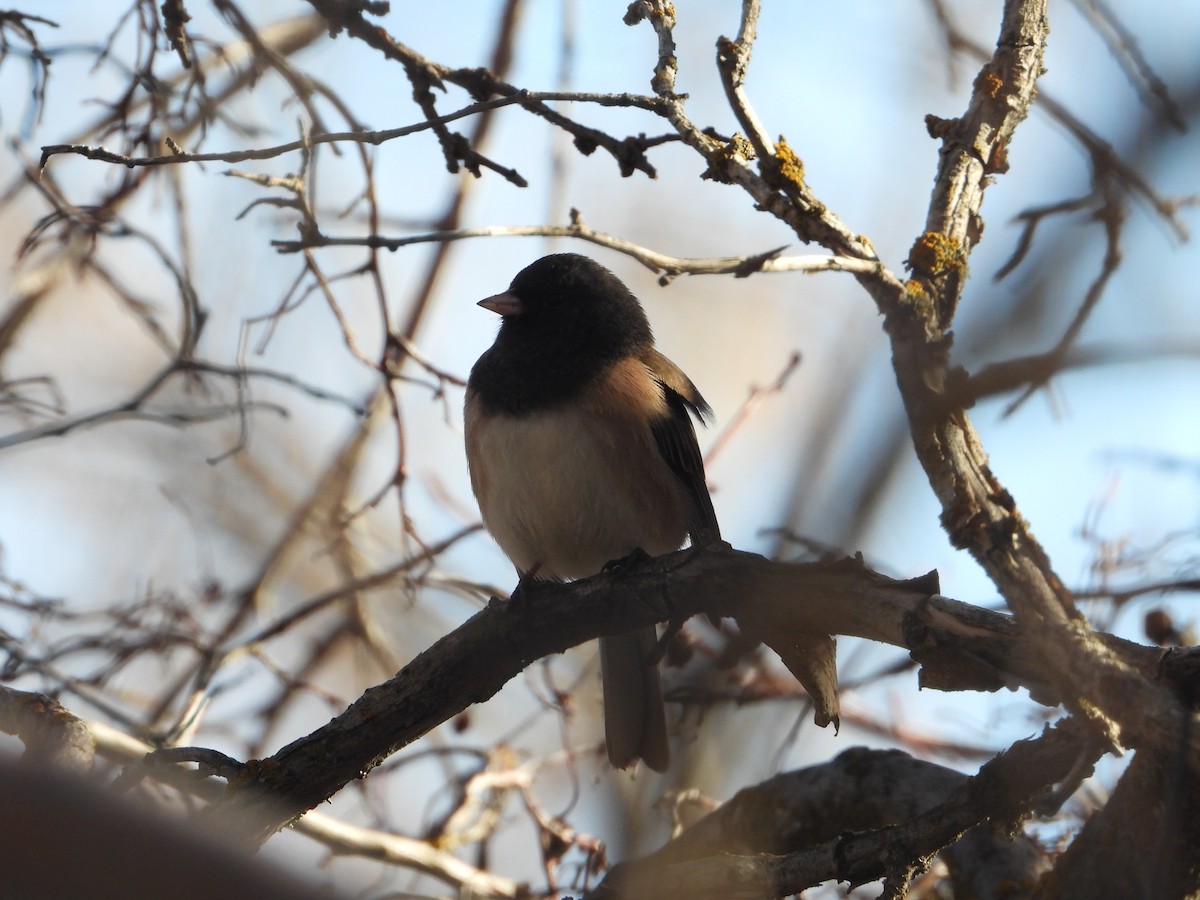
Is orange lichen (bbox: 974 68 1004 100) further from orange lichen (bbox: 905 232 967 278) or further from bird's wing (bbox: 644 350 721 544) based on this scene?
bird's wing (bbox: 644 350 721 544)

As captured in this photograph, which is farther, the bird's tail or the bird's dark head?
the bird's dark head

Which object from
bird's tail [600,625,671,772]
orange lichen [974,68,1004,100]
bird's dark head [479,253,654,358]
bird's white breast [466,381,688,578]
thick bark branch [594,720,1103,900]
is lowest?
thick bark branch [594,720,1103,900]

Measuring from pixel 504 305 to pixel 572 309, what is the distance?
7.9 inches

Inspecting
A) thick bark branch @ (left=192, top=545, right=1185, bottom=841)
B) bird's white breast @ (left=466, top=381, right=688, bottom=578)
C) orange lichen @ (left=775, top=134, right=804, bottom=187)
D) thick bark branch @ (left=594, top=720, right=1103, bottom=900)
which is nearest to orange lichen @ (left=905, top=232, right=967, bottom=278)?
orange lichen @ (left=775, top=134, right=804, bottom=187)

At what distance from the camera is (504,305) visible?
3.48 meters

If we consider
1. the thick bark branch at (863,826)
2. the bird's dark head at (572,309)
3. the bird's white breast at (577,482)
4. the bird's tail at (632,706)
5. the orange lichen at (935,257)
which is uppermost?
the bird's dark head at (572,309)

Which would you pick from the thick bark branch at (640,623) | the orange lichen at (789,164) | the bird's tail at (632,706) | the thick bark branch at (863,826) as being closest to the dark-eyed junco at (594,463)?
the bird's tail at (632,706)

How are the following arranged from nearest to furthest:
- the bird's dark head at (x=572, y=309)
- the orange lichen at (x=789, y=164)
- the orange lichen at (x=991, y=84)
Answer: the orange lichen at (x=789, y=164) < the orange lichen at (x=991, y=84) < the bird's dark head at (x=572, y=309)

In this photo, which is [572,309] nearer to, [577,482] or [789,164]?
[577,482]

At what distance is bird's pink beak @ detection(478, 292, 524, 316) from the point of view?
3.47 metres

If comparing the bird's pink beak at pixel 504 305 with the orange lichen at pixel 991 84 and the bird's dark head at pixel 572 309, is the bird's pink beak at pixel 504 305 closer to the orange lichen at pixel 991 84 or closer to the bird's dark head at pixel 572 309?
the bird's dark head at pixel 572 309

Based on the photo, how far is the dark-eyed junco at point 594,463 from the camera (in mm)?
3061

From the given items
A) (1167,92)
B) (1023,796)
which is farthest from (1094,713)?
(1167,92)

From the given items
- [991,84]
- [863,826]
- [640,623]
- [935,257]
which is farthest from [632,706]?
[991,84]
